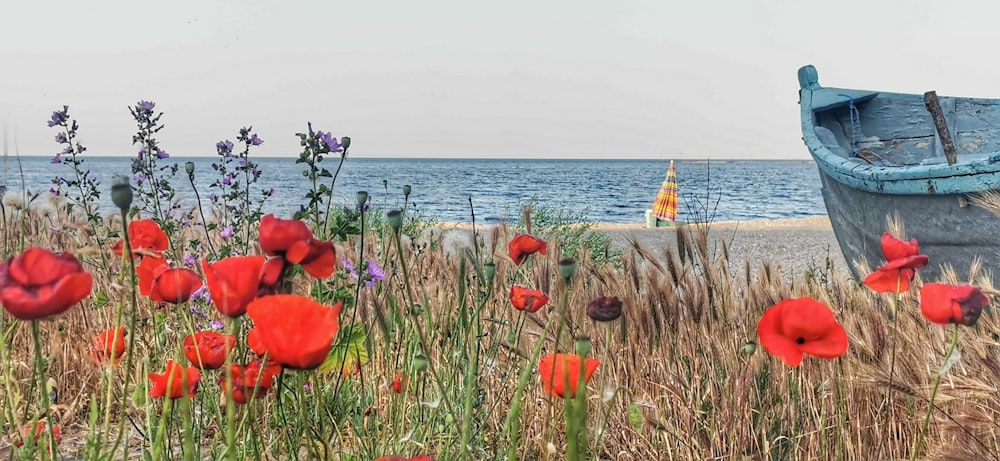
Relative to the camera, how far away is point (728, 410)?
7.02ft

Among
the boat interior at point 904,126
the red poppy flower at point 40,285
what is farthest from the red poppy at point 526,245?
the boat interior at point 904,126

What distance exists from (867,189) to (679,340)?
11.2ft

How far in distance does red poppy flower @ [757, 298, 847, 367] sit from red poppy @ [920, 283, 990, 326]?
198mm

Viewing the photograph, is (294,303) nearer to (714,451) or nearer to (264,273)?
(264,273)

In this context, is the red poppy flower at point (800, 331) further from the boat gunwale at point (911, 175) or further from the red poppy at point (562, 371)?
the boat gunwale at point (911, 175)

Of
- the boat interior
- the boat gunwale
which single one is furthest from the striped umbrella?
the boat gunwale

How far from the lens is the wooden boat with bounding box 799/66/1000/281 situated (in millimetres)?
4410

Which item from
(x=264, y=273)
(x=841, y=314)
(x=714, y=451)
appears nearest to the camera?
(x=264, y=273)

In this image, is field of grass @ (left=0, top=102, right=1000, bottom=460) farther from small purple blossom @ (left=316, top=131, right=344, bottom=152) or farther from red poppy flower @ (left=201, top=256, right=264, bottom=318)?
red poppy flower @ (left=201, top=256, right=264, bottom=318)

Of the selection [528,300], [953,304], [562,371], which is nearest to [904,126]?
[953,304]

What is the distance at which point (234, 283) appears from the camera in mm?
874

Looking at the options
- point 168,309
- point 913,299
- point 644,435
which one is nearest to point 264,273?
point 644,435

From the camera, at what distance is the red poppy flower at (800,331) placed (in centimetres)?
131

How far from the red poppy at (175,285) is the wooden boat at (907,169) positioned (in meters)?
2.44
